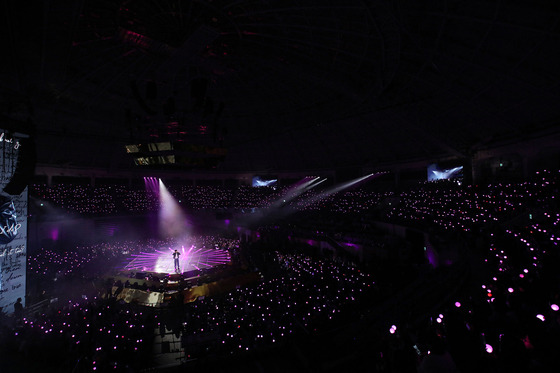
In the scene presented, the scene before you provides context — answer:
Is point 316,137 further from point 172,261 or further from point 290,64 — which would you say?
point 172,261

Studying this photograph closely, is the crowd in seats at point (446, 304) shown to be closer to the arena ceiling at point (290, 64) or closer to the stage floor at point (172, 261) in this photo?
the stage floor at point (172, 261)

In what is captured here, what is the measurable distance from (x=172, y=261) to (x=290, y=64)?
20.5 metres

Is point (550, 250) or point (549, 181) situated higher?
point (549, 181)

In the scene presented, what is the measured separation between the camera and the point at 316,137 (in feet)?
99.0

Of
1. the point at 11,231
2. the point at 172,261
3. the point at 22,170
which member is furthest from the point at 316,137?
the point at 11,231

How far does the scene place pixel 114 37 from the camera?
12195 mm

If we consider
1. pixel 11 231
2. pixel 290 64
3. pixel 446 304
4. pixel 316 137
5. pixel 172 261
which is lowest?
pixel 172 261

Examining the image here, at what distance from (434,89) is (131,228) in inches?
1497

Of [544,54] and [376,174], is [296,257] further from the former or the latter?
[544,54]

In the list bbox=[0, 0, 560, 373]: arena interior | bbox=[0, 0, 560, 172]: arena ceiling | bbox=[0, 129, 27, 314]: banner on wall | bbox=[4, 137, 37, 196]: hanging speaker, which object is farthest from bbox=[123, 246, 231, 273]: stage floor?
bbox=[4, 137, 37, 196]: hanging speaker

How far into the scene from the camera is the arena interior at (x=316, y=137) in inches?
350

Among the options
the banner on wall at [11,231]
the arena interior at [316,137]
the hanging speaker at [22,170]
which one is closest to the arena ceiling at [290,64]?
the arena interior at [316,137]

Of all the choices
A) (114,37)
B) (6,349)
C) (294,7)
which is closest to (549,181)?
(294,7)

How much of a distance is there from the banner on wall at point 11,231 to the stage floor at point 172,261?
30.5ft
